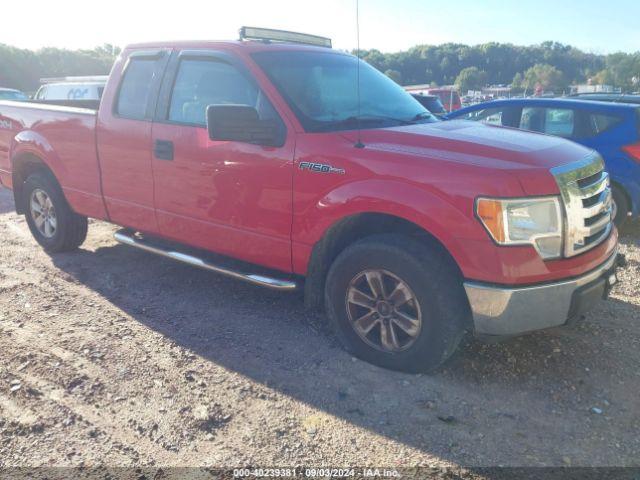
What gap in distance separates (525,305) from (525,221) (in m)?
0.45

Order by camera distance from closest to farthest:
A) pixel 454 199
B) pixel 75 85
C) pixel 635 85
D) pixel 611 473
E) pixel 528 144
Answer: pixel 611 473
pixel 454 199
pixel 528 144
pixel 75 85
pixel 635 85

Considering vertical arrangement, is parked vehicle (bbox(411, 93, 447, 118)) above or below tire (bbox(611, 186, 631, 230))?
above

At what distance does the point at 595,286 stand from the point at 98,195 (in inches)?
158

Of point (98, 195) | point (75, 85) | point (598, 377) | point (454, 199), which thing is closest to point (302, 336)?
point (454, 199)

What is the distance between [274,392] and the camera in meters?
3.23

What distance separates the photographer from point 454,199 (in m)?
2.96

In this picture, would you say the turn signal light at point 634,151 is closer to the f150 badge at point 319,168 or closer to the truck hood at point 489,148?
the truck hood at point 489,148

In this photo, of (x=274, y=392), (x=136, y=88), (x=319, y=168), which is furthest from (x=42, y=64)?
(x=274, y=392)

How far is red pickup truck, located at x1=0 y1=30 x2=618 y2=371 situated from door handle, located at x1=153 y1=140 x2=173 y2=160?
0.02 m

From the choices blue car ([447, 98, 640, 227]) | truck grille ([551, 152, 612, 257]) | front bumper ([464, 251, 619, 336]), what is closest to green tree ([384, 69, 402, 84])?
blue car ([447, 98, 640, 227])

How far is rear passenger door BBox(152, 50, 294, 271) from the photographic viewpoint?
145 inches

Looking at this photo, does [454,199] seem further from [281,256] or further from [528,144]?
[281,256]

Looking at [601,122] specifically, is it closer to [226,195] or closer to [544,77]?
[226,195]

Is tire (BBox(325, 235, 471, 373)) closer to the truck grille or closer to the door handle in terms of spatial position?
the truck grille
